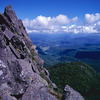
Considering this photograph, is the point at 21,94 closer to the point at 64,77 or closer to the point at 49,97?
the point at 49,97

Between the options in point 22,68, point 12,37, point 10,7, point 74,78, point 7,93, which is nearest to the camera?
point 7,93

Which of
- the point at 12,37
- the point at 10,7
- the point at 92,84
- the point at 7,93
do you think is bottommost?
the point at 92,84

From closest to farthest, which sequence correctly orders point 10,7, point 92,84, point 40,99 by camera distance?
point 40,99, point 10,7, point 92,84

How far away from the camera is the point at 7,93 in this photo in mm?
12352

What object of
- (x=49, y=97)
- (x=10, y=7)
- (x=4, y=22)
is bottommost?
(x=49, y=97)

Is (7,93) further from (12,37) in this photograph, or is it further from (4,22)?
(4,22)

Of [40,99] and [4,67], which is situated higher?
[4,67]

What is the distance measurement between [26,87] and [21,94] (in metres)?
1.20

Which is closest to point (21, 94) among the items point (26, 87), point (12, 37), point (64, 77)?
point (26, 87)

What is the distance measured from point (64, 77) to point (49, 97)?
95.6 m

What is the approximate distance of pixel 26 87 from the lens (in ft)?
46.1

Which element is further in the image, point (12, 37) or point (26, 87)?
point (12, 37)

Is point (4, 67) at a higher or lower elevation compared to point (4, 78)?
higher

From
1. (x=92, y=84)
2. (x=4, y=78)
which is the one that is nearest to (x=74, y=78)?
(x=92, y=84)
